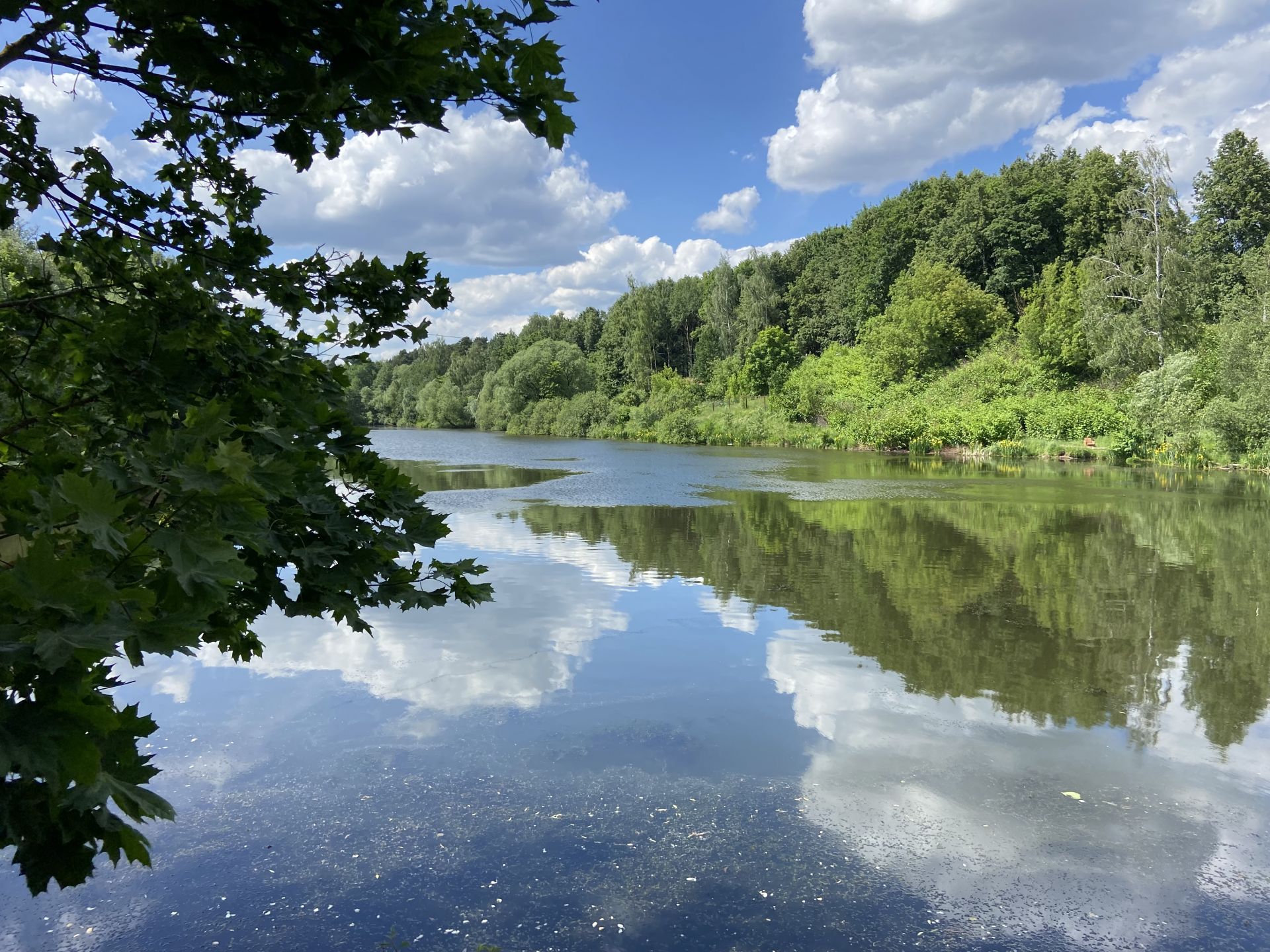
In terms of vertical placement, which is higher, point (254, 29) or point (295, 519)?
point (254, 29)

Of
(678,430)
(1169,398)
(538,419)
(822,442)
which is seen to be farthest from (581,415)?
(1169,398)

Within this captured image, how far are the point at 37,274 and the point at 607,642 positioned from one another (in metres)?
5.50

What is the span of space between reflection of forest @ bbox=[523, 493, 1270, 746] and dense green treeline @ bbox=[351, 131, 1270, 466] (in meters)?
5.52

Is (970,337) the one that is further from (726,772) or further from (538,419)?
(726,772)

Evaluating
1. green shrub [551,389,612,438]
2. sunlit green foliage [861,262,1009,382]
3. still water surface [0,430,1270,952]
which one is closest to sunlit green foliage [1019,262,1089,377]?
sunlit green foliage [861,262,1009,382]

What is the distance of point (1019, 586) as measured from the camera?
10.1m

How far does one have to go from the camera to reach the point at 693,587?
396 inches

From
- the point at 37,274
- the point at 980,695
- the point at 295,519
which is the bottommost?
the point at 980,695

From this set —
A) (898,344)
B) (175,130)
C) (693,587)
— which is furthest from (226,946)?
(898,344)

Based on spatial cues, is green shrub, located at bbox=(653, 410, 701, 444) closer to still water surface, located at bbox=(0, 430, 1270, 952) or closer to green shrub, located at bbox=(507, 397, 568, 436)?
green shrub, located at bbox=(507, 397, 568, 436)

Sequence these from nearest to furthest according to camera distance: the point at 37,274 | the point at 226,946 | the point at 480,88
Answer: the point at 480,88, the point at 37,274, the point at 226,946

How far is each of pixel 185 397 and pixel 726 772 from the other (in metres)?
3.78

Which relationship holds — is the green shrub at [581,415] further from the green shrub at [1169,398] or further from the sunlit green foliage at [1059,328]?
the green shrub at [1169,398]

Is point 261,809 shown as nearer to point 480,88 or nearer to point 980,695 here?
point 480,88
